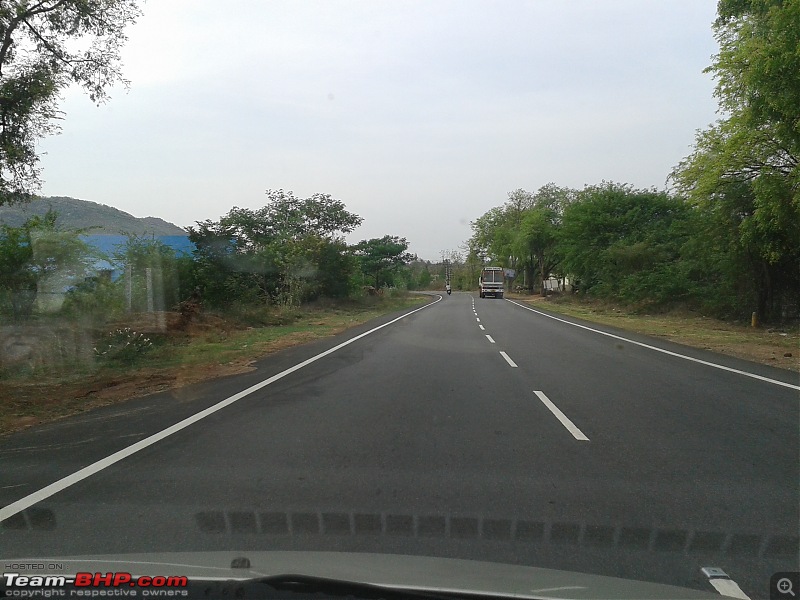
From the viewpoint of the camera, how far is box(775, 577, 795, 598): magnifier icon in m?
4.02

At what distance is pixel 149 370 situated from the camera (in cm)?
1446

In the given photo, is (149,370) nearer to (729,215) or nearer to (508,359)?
(508,359)

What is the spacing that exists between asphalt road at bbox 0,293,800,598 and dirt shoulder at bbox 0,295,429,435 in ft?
3.19

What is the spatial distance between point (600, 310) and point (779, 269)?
15.0 m

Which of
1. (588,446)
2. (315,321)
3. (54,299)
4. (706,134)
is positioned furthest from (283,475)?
(315,321)

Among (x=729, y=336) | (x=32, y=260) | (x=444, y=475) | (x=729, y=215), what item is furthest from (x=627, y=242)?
(x=444, y=475)

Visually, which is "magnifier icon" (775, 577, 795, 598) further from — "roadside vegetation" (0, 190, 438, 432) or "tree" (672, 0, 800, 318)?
"tree" (672, 0, 800, 318)

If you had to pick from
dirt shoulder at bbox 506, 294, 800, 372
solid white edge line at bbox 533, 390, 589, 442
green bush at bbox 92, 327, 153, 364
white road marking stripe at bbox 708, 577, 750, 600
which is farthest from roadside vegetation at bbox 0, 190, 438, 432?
dirt shoulder at bbox 506, 294, 800, 372

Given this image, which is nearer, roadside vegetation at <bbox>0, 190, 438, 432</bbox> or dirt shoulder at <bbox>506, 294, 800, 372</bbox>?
roadside vegetation at <bbox>0, 190, 438, 432</bbox>

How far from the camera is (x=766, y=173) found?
20.1 meters

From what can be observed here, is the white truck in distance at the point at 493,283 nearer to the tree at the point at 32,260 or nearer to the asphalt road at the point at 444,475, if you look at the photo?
the tree at the point at 32,260

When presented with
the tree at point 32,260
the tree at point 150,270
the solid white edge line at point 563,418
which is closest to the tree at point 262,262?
the tree at point 150,270

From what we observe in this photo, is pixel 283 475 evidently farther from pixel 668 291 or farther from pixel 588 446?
pixel 668 291

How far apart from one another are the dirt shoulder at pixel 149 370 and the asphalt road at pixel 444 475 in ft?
3.19
